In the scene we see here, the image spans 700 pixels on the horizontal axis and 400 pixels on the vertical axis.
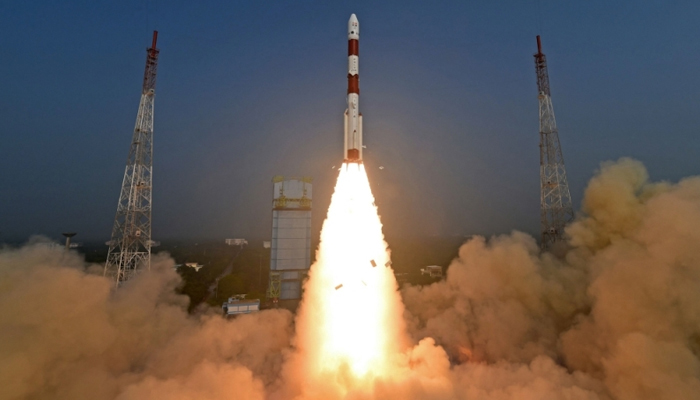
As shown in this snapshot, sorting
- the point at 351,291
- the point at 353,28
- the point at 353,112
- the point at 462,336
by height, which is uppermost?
A: the point at 353,28

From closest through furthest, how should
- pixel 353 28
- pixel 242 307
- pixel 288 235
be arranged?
pixel 353 28 → pixel 288 235 → pixel 242 307

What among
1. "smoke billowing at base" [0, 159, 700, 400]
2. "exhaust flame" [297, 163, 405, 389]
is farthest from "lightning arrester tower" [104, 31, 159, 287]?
"exhaust flame" [297, 163, 405, 389]

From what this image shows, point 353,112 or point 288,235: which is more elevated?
point 353,112

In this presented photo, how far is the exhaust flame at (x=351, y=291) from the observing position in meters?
19.7

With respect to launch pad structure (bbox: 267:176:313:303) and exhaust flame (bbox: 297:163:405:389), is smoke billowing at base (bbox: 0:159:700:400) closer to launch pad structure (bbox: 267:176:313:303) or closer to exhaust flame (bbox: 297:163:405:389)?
exhaust flame (bbox: 297:163:405:389)

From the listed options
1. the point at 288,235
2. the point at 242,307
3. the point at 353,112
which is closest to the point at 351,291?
the point at 353,112

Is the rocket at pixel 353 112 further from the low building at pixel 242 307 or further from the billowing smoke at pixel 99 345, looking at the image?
the low building at pixel 242 307

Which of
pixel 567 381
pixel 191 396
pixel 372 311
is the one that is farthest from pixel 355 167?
pixel 567 381

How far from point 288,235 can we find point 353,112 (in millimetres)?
17551

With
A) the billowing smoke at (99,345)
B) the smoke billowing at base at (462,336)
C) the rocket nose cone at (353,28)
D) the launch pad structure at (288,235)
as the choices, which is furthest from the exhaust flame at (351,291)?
the launch pad structure at (288,235)

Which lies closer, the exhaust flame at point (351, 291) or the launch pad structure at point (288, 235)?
the exhaust flame at point (351, 291)

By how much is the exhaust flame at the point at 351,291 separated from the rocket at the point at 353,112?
2.44 ft

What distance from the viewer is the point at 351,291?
20.2 meters

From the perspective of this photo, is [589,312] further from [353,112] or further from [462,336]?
[353,112]
